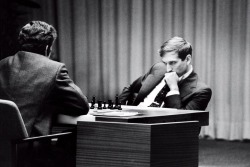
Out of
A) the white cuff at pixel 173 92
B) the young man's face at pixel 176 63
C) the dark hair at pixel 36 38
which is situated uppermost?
the dark hair at pixel 36 38

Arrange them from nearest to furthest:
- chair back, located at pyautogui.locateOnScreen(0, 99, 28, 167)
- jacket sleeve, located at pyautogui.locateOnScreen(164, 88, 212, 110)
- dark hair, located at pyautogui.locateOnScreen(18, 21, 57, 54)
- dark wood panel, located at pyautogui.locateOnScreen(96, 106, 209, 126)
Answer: chair back, located at pyautogui.locateOnScreen(0, 99, 28, 167) < dark wood panel, located at pyautogui.locateOnScreen(96, 106, 209, 126) < dark hair, located at pyautogui.locateOnScreen(18, 21, 57, 54) < jacket sleeve, located at pyautogui.locateOnScreen(164, 88, 212, 110)

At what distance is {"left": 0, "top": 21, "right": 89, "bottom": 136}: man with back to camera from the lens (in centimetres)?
248

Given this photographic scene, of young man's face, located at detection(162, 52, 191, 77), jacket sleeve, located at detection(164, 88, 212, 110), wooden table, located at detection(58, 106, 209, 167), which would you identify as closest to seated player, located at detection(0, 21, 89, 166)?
wooden table, located at detection(58, 106, 209, 167)

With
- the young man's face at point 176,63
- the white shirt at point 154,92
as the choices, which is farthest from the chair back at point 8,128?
the young man's face at point 176,63

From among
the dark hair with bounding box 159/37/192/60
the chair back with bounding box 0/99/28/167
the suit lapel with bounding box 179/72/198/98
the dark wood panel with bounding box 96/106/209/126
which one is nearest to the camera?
the chair back with bounding box 0/99/28/167

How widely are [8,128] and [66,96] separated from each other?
413 mm

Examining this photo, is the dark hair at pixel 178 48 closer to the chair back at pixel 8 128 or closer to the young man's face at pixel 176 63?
the young man's face at pixel 176 63

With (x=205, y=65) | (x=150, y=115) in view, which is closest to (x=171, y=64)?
(x=150, y=115)

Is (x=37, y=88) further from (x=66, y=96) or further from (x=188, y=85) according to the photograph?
(x=188, y=85)

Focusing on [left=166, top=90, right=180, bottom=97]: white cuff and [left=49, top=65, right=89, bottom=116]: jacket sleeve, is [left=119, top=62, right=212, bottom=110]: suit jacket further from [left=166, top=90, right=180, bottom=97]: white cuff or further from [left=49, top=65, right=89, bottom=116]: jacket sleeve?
[left=49, top=65, right=89, bottom=116]: jacket sleeve

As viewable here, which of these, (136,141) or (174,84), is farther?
(174,84)

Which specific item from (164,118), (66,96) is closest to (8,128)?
(66,96)

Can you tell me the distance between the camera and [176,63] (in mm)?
3627

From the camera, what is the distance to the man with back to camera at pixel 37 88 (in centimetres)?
248
